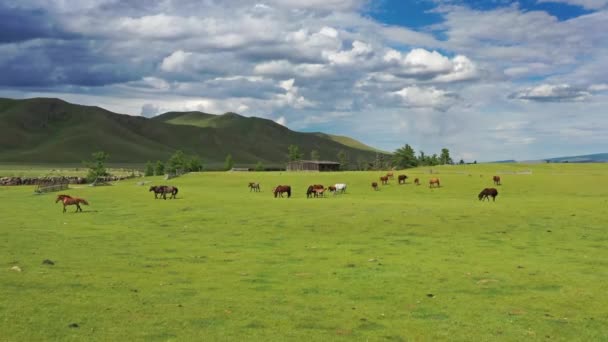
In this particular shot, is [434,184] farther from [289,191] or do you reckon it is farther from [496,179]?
[289,191]

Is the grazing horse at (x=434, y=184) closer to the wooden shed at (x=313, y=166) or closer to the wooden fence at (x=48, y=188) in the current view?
the wooden fence at (x=48, y=188)

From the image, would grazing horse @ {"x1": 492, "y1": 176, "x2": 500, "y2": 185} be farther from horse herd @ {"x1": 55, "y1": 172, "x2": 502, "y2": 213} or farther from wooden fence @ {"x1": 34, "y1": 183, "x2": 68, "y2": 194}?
wooden fence @ {"x1": 34, "y1": 183, "x2": 68, "y2": 194}

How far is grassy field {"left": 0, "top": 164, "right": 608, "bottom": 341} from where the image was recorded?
498 inches

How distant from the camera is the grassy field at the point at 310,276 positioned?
12648 millimetres

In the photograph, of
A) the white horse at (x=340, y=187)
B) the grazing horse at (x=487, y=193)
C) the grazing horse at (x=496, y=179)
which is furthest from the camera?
the grazing horse at (x=496, y=179)

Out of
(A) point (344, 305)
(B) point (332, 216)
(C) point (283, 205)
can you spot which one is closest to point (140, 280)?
(A) point (344, 305)

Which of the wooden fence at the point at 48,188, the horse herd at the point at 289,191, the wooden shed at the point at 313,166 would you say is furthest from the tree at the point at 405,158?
the wooden fence at the point at 48,188

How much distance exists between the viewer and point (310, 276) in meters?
18.8

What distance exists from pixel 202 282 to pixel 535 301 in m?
10.4

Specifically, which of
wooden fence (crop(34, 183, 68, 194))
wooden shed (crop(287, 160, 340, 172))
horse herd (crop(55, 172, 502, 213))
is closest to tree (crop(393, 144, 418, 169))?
wooden shed (crop(287, 160, 340, 172))

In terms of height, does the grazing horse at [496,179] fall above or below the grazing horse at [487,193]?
above

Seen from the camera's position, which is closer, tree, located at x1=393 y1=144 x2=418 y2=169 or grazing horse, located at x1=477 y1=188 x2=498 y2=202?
grazing horse, located at x1=477 y1=188 x2=498 y2=202

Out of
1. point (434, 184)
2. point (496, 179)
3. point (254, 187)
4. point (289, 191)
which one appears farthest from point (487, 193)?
point (254, 187)

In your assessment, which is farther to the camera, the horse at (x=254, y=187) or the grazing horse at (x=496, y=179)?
the horse at (x=254, y=187)
